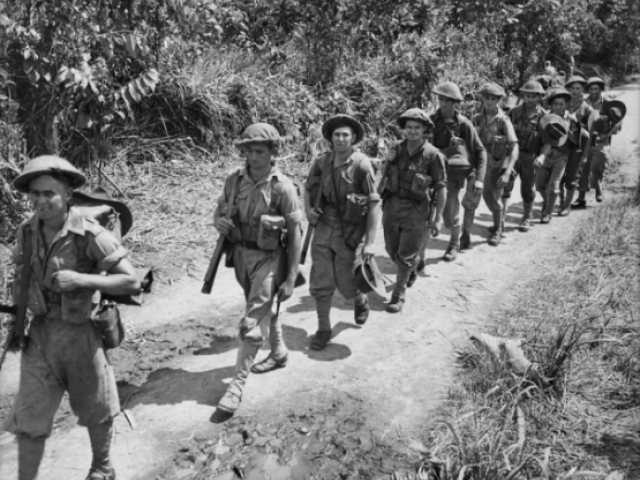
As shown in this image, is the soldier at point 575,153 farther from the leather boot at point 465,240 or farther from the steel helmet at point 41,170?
the steel helmet at point 41,170

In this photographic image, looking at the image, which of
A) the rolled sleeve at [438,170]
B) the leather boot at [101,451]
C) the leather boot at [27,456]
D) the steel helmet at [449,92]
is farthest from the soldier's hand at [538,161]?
the leather boot at [27,456]

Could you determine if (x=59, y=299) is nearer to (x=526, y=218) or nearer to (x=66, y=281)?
(x=66, y=281)

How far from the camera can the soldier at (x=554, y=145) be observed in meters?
9.03

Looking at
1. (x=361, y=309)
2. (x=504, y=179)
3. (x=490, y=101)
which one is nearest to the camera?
(x=361, y=309)

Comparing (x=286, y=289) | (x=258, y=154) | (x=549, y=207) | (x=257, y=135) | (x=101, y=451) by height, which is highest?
(x=257, y=135)

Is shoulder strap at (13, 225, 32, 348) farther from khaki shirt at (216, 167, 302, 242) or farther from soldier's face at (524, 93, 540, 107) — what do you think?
soldier's face at (524, 93, 540, 107)

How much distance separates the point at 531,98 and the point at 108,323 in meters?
7.28

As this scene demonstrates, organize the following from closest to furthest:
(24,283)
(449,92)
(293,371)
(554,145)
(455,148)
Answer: (24,283), (293,371), (449,92), (455,148), (554,145)

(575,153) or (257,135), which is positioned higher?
(257,135)

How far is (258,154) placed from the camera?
4.66m

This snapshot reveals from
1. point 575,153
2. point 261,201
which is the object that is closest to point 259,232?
point 261,201

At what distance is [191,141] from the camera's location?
10.2 metres

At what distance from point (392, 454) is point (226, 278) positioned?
363cm

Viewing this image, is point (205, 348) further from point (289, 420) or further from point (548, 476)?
point (548, 476)
